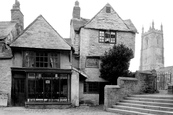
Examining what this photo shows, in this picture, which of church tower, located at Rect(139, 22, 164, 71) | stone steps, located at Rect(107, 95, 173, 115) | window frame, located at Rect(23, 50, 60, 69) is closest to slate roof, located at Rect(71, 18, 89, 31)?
window frame, located at Rect(23, 50, 60, 69)

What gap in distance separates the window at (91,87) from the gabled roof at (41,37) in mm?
4943

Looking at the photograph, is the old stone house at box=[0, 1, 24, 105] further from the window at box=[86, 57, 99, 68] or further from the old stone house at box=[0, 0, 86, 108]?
the window at box=[86, 57, 99, 68]

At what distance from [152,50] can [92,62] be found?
72.8 meters

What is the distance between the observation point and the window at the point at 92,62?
24.3m

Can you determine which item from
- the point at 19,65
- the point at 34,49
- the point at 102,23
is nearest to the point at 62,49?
the point at 34,49

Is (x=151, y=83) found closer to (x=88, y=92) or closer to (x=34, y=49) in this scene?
(x=88, y=92)

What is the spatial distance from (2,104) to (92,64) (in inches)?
400

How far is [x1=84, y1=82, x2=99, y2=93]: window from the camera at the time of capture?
932 inches

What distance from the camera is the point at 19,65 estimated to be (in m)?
20.9

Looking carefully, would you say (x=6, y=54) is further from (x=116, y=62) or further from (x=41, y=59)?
(x=116, y=62)

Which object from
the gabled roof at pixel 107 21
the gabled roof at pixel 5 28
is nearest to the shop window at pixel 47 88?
the gabled roof at pixel 5 28

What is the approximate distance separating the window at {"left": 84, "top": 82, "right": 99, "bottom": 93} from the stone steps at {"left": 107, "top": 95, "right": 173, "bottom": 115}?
24.3 ft

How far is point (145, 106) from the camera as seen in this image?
46.1 feet

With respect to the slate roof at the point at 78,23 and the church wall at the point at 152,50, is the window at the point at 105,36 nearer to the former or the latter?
the slate roof at the point at 78,23
